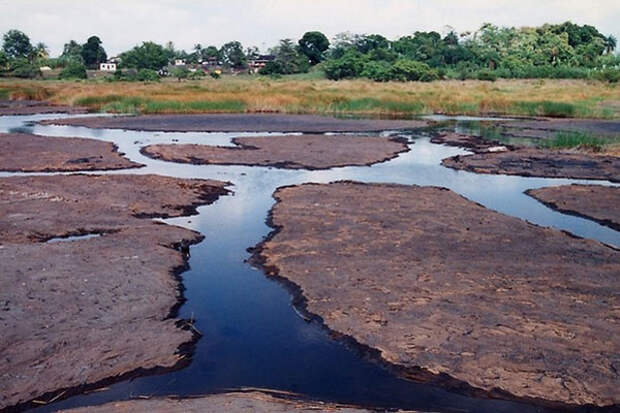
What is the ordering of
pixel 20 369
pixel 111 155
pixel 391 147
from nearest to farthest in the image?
pixel 20 369 → pixel 111 155 → pixel 391 147

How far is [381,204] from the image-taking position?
14172 mm

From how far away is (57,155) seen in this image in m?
21.6

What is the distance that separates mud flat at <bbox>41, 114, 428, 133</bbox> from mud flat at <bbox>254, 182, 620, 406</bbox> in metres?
19.6

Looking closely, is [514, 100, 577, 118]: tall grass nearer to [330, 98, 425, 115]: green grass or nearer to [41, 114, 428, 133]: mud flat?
[330, 98, 425, 115]: green grass

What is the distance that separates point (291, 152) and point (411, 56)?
239 feet

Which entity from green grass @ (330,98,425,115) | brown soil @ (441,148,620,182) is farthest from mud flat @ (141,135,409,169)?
green grass @ (330,98,425,115)

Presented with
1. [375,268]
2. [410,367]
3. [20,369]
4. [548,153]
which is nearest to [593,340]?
[410,367]

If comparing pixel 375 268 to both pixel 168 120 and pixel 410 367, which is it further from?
pixel 168 120

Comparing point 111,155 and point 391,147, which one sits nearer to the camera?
point 111,155

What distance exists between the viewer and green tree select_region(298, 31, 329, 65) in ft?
322

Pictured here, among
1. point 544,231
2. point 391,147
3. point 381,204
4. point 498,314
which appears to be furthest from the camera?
point 391,147

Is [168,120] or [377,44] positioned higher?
[377,44]

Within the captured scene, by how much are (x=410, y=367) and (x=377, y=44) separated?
335ft

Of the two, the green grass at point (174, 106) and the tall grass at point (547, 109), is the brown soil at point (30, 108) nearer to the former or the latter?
the green grass at point (174, 106)
